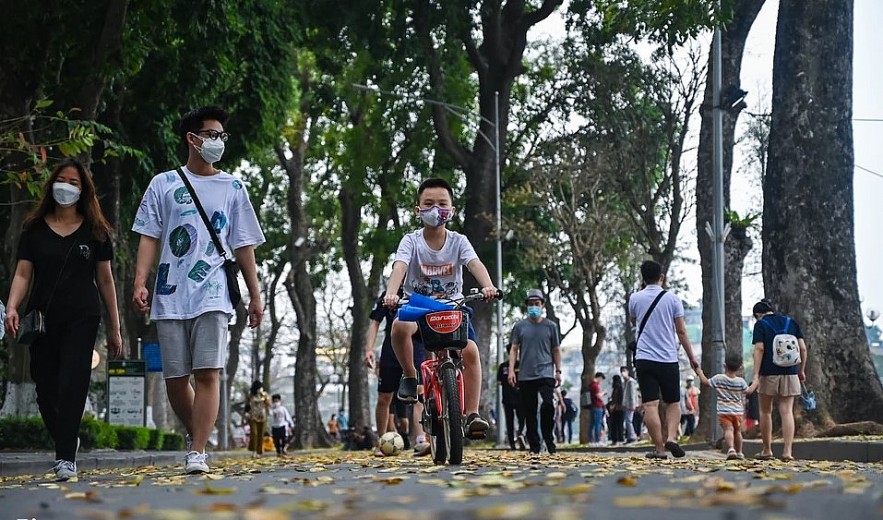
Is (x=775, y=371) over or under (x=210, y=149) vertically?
under

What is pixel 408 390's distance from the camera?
34.9 feet

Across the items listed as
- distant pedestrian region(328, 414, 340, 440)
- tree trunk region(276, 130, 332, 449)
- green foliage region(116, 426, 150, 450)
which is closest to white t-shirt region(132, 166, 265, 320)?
green foliage region(116, 426, 150, 450)

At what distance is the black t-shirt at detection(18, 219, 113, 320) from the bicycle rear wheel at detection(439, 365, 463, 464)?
7.32 feet

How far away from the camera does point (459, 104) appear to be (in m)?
35.8

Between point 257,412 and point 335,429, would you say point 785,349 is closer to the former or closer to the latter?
point 257,412

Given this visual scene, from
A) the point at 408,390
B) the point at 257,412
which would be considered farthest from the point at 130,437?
the point at 408,390

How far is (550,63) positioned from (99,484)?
35065mm

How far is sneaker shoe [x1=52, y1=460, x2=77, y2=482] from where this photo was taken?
28.8ft

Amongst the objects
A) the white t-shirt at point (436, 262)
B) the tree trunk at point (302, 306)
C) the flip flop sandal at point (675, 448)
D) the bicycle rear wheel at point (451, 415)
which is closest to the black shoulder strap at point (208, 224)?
the bicycle rear wheel at point (451, 415)

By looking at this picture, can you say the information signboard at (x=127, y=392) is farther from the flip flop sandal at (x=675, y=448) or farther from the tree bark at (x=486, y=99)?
the flip flop sandal at (x=675, y=448)

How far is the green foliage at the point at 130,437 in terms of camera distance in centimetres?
2339

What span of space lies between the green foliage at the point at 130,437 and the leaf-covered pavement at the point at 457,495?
14.6 meters

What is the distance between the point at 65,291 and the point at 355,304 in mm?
32846

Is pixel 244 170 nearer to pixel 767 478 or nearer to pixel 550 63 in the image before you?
pixel 550 63
